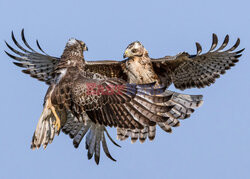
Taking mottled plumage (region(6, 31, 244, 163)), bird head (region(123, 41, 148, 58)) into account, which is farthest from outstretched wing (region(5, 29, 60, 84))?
bird head (region(123, 41, 148, 58))

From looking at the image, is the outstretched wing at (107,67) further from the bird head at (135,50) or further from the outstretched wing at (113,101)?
the outstretched wing at (113,101)

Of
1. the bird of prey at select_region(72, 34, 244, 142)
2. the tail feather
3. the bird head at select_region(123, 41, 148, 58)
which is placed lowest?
the tail feather

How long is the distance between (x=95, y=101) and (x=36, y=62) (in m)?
3.40

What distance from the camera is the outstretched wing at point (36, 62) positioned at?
575 inches

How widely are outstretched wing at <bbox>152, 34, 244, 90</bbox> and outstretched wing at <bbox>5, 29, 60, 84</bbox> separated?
2.59m

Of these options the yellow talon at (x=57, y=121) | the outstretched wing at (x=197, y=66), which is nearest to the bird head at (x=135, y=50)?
the outstretched wing at (x=197, y=66)

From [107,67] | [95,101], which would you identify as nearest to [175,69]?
[107,67]

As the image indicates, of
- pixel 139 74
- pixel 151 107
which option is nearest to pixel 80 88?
pixel 151 107

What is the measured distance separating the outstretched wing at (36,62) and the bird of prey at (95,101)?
34mm

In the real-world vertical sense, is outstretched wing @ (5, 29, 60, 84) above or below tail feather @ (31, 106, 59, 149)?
A: above

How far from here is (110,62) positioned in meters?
14.5

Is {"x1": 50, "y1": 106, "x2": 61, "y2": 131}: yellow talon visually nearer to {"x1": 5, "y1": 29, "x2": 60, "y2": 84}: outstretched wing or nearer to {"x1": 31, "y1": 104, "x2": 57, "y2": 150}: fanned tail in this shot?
{"x1": 31, "y1": 104, "x2": 57, "y2": 150}: fanned tail

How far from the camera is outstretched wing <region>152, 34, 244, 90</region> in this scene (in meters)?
14.1

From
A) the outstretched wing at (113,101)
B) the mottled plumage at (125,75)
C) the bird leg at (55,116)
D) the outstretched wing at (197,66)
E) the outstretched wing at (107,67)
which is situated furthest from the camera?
the outstretched wing at (107,67)
